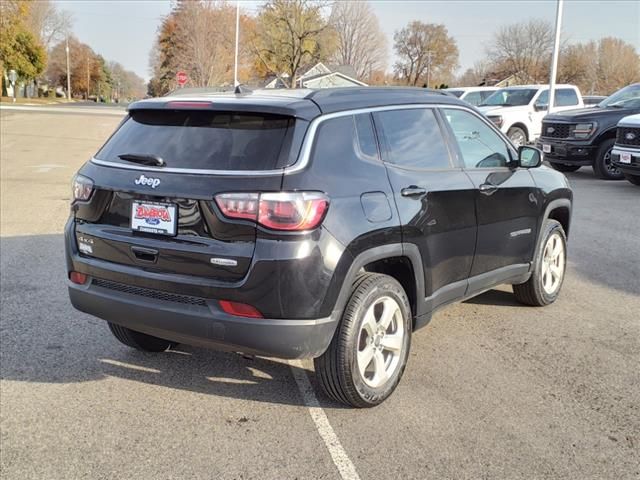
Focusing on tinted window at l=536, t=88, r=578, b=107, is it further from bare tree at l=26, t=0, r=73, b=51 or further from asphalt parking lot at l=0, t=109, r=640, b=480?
bare tree at l=26, t=0, r=73, b=51

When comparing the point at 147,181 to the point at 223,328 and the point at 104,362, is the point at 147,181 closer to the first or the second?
the point at 223,328

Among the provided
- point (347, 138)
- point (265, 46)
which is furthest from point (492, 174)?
point (265, 46)

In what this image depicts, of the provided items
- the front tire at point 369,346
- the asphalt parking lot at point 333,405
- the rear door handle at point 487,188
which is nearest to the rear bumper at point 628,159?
the asphalt parking lot at point 333,405

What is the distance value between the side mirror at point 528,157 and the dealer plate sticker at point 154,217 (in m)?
2.89

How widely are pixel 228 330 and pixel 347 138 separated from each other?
127cm

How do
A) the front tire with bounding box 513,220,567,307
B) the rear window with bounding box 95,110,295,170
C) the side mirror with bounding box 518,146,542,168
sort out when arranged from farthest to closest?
the front tire with bounding box 513,220,567,307, the side mirror with bounding box 518,146,542,168, the rear window with bounding box 95,110,295,170

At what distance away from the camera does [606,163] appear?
1442cm

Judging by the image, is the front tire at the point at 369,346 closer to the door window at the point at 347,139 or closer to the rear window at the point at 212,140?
the door window at the point at 347,139

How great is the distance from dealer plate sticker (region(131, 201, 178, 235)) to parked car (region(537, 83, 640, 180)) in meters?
12.6

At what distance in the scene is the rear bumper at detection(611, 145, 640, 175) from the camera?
12.0 metres

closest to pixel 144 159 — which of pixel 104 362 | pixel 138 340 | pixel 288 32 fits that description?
pixel 138 340

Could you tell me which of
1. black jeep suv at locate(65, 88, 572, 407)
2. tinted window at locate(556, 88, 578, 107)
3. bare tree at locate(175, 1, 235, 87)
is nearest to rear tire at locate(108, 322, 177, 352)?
black jeep suv at locate(65, 88, 572, 407)

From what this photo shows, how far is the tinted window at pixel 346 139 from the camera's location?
358 centimetres

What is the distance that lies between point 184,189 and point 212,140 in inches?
13.6
